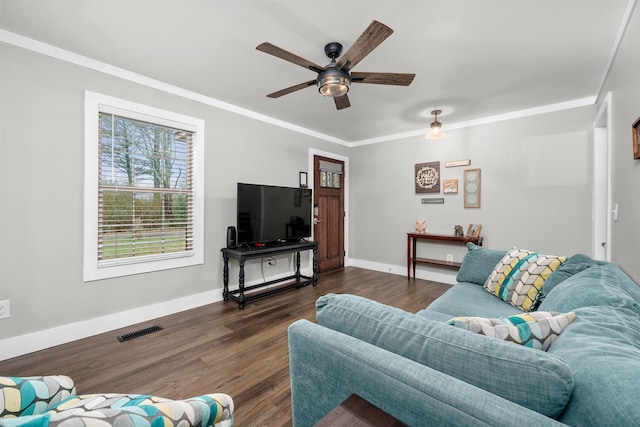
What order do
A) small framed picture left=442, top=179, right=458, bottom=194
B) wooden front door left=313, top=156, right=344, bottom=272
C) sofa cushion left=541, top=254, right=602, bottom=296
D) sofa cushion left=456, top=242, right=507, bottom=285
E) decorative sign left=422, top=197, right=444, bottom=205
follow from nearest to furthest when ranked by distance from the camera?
sofa cushion left=541, top=254, right=602, bottom=296 < sofa cushion left=456, top=242, right=507, bottom=285 < small framed picture left=442, top=179, right=458, bottom=194 < decorative sign left=422, top=197, right=444, bottom=205 < wooden front door left=313, top=156, right=344, bottom=272

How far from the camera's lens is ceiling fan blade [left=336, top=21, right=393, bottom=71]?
1.61m

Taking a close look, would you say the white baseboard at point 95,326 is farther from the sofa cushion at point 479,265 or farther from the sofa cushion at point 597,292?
the sofa cushion at point 597,292

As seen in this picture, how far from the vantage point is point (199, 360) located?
7.16 feet

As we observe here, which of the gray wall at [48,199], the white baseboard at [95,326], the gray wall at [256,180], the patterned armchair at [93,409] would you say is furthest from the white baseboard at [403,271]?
the patterned armchair at [93,409]

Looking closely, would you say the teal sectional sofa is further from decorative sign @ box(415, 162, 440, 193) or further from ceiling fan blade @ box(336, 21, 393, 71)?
decorative sign @ box(415, 162, 440, 193)

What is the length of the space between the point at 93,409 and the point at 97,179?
2.60 m

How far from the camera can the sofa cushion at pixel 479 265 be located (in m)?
2.48

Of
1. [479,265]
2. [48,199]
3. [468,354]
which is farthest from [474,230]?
[48,199]

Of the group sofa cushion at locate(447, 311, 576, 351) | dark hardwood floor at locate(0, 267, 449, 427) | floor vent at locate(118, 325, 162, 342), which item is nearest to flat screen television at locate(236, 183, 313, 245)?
dark hardwood floor at locate(0, 267, 449, 427)

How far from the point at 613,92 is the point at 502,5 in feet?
4.82

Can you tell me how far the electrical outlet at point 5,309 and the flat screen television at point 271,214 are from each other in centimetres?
193

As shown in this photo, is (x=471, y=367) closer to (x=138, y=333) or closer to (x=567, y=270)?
(x=567, y=270)

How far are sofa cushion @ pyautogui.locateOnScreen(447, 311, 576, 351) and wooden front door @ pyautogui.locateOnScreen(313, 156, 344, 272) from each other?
13.0 ft

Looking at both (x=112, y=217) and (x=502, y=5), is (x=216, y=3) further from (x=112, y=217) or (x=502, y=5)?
(x=112, y=217)
